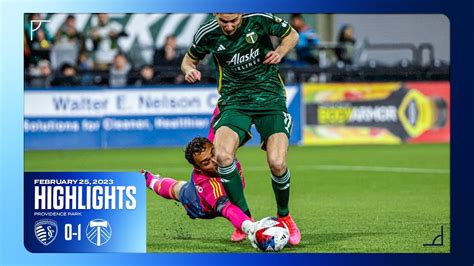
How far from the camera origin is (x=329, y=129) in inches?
576

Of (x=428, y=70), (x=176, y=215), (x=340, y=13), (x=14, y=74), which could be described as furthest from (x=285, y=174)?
(x=428, y=70)

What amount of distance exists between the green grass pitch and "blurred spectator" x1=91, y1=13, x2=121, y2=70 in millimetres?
955

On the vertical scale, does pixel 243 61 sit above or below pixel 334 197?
above

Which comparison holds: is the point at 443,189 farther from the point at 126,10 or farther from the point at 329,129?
the point at 329,129

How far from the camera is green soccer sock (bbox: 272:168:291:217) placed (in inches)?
241

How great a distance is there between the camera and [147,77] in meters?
12.3

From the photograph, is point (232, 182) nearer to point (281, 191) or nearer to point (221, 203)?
point (221, 203)

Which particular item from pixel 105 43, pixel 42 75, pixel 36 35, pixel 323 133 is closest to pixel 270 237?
pixel 36 35

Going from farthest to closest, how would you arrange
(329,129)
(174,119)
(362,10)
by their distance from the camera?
1. (329,129)
2. (174,119)
3. (362,10)

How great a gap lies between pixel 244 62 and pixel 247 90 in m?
0.18

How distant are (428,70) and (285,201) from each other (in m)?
4.43
